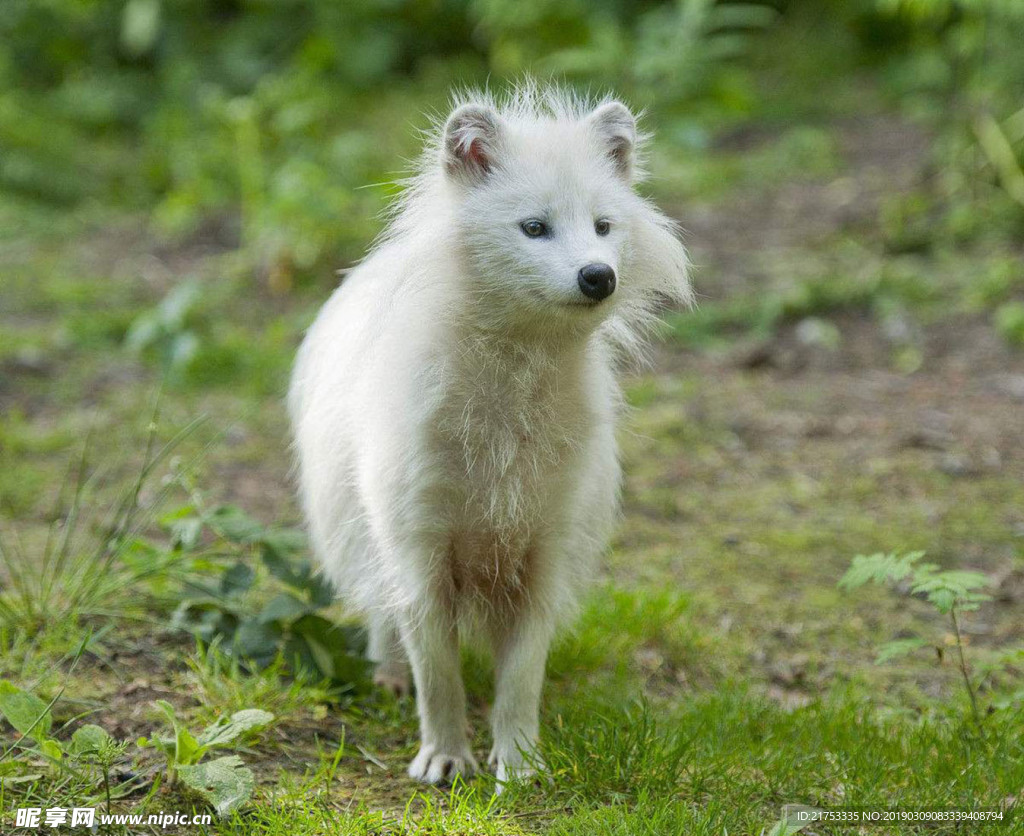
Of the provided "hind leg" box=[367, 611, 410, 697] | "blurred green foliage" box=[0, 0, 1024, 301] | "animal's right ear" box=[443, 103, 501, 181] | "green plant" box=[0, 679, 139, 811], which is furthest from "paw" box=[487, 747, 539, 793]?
"blurred green foliage" box=[0, 0, 1024, 301]

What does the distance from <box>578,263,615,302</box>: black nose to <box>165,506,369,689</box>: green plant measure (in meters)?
1.49

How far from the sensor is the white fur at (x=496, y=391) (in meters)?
3.21

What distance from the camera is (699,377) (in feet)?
21.7

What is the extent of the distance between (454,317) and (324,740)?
4.48ft

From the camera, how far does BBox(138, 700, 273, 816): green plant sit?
→ 293 centimetres

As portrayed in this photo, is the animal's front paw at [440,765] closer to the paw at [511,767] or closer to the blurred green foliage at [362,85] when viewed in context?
the paw at [511,767]

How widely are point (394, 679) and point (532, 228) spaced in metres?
1.68

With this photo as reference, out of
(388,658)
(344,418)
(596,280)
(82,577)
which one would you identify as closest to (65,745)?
(82,577)

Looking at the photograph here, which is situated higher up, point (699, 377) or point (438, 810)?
point (699, 377)

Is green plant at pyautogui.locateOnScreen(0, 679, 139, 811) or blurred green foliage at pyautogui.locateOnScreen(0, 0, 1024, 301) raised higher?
blurred green foliage at pyautogui.locateOnScreen(0, 0, 1024, 301)

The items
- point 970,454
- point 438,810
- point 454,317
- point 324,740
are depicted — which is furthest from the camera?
point 970,454

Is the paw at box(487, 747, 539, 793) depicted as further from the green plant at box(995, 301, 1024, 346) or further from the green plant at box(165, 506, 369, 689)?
the green plant at box(995, 301, 1024, 346)

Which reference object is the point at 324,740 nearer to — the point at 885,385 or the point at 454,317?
the point at 454,317

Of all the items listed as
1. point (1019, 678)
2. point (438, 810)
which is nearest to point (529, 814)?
point (438, 810)
